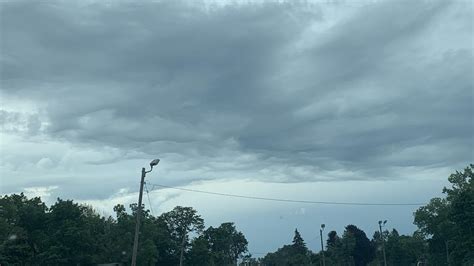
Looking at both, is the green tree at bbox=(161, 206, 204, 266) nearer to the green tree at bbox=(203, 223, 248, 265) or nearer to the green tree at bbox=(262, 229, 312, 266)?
the green tree at bbox=(203, 223, 248, 265)

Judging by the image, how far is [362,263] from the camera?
510 ft

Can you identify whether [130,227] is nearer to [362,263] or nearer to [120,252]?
[120,252]

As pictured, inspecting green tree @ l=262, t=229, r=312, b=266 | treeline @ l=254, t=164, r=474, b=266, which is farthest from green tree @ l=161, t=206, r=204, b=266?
green tree @ l=262, t=229, r=312, b=266

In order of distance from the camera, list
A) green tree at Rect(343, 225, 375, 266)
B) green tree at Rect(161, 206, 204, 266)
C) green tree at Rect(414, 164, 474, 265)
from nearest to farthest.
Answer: green tree at Rect(414, 164, 474, 265)
green tree at Rect(161, 206, 204, 266)
green tree at Rect(343, 225, 375, 266)

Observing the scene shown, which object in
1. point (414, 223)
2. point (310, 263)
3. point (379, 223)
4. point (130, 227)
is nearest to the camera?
point (130, 227)

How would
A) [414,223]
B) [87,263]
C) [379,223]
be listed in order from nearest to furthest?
[87,263] → [379,223] → [414,223]

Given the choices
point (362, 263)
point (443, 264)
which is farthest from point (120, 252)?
point (362, 263)

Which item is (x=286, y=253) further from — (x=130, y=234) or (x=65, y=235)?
(x=65, y=235)

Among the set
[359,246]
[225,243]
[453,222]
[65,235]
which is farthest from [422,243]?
[65,235]

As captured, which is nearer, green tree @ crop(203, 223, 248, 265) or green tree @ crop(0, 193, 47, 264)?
green tree @ crop(0, 193, 47, 264)

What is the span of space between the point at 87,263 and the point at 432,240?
237ft

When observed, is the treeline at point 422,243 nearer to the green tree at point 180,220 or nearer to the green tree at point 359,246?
the green tree at point 359,246

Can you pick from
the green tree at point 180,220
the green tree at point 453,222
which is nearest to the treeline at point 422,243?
the green tree at point 453,222

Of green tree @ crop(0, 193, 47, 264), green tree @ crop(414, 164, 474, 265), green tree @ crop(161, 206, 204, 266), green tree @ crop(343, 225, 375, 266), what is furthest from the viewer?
green tree @ crop(343, 225, 375, 266)
